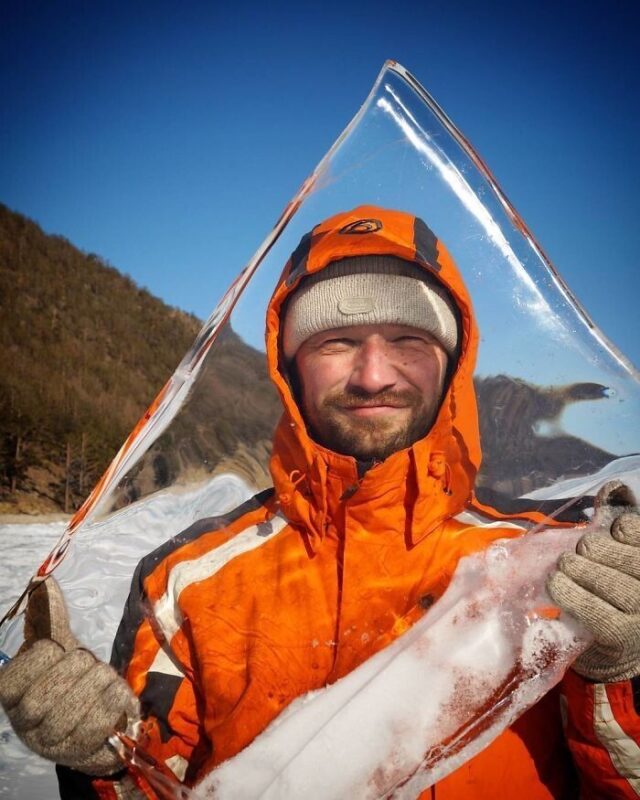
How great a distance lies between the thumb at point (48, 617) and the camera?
1072mm

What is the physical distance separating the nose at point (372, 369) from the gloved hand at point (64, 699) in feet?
2.68

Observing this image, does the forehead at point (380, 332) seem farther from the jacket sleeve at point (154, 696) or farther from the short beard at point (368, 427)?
the jacket sleeve at point (154, 696)

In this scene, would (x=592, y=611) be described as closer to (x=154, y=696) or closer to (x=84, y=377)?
(x=154, y=696)

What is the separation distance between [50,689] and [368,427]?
87 centimetres

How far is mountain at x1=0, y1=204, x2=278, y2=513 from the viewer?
126 centimetres

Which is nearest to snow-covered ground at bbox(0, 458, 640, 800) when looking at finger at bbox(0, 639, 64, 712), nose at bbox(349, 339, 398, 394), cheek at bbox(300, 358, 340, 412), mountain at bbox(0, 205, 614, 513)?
mountain at bbox(0, 205, 614, 513)

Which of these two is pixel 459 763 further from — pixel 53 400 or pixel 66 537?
pixel 53 400

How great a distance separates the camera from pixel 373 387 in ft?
4.38

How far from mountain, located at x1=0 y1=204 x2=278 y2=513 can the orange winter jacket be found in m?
0.13

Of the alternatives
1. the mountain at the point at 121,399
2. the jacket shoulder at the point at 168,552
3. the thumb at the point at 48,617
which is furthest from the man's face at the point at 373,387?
the thumb at the point at 48,617

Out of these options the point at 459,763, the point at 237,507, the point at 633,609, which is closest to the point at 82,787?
the point at 237,507

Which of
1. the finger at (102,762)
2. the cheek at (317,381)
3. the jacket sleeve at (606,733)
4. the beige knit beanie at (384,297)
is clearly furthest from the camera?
the cheek at (317,381)

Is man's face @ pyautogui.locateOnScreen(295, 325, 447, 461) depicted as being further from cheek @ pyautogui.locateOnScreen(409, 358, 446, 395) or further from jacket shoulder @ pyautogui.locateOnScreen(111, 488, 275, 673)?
jacket shoulder @ pyautogui.locateOnScreen(111, 488, 275, 673)

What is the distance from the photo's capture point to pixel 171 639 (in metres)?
1.12
